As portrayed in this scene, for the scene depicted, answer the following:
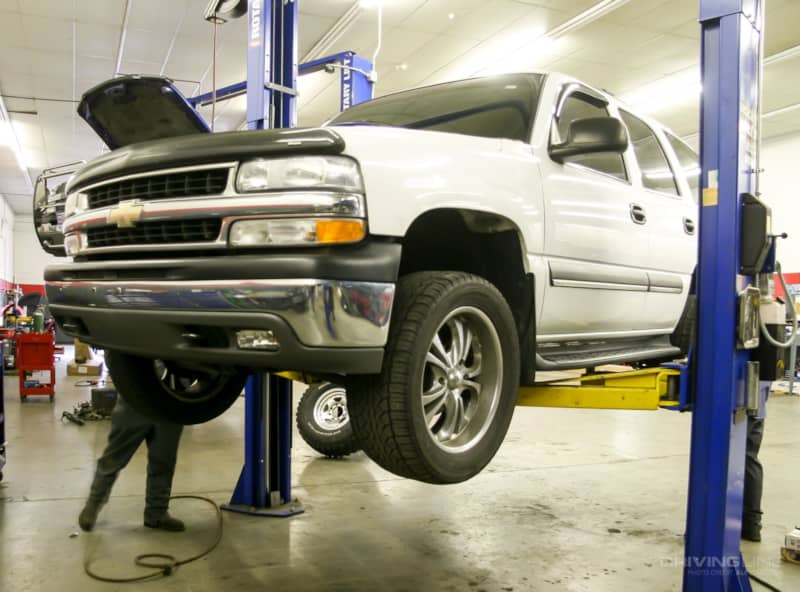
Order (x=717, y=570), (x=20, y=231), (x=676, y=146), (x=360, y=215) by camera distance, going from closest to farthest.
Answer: (x=360, y=215)
(x=717, y=570)
(x=676, y=146)
(x=20, y=231)

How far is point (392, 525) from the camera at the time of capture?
4.07 meters

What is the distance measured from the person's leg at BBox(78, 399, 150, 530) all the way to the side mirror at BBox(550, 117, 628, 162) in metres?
2.64

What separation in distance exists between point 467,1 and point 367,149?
6173mm

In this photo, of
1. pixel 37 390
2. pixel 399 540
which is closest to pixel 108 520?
pixel 399 540

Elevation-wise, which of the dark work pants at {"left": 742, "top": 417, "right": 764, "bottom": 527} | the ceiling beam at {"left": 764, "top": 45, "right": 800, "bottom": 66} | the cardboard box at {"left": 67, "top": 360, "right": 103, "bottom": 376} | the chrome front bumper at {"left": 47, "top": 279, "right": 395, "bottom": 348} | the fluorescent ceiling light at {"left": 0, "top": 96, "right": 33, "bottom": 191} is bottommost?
the cardboard box at {"left": 67, "top": 360, "right": 103, "bottom": 376}

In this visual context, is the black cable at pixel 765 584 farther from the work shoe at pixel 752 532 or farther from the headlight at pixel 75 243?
the headlight at pixel 75 243

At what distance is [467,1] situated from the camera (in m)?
7.43

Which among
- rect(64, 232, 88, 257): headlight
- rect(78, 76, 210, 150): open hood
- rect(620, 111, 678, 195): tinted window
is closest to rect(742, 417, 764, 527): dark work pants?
rect(620, 111, 678, 195): tinted window

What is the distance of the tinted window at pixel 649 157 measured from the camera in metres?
3.28

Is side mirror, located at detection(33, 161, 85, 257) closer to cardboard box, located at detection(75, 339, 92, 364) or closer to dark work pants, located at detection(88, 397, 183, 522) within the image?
dark work pants, located at detection(88, 397, 183, 522)

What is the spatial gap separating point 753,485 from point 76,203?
11.9ft

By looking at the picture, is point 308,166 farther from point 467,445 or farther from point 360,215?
point 467,445

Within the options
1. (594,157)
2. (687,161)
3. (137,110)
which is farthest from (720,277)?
(137,110)

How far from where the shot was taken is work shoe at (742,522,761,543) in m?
3.88
